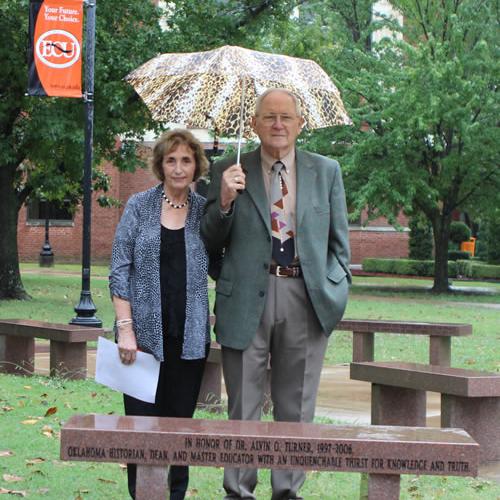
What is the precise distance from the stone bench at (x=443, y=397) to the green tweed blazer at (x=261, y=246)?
2379mm

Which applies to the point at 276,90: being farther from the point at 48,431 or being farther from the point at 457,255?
the point at 457,255

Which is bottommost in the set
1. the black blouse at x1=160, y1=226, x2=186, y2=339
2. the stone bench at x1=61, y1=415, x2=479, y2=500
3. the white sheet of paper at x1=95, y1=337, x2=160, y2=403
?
the stone bench at x1=61, y1=415, x2=479, y2=500

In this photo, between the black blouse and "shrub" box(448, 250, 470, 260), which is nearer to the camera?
the black blouse

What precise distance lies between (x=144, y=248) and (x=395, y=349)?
10.1m

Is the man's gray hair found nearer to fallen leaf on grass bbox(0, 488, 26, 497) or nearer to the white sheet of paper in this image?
the white sheet of paper

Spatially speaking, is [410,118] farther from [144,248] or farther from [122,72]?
[144,248]

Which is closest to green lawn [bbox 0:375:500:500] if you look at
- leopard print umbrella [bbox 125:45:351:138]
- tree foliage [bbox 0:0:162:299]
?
leopard print umbrella [bbox 125:45:351:138]

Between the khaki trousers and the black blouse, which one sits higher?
the black blouse

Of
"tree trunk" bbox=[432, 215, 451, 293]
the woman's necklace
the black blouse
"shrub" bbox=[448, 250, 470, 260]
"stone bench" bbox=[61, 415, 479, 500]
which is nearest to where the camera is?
"stone bench" bbox=[61, 415, 479, 500]

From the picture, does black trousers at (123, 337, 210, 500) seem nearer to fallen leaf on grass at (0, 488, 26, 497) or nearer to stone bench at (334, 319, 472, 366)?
fallen leaf on grass at (0, 488, 26, 497)

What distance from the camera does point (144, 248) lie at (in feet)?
17.5

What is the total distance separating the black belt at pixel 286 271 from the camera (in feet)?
17.3

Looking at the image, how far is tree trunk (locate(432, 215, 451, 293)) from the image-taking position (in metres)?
30.0

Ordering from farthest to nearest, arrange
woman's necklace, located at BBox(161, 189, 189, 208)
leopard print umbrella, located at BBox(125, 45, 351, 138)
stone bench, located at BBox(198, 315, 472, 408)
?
stone bench, located at BBox(198, 315, 472, 408) → leopard print umbrella, located at BBox(125, 45, 351, 138) → woman's necklace, located at BBox(161, 189, 189, 208)
